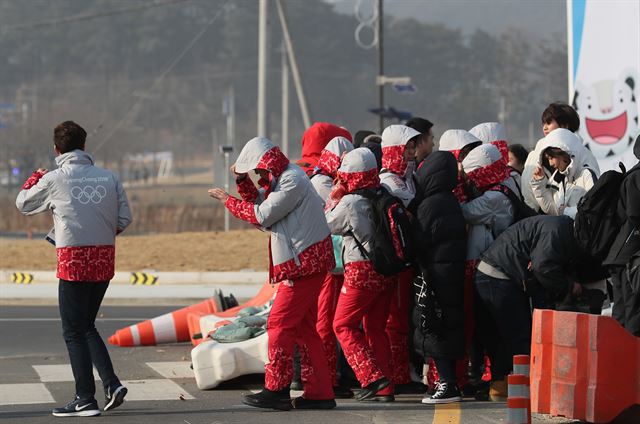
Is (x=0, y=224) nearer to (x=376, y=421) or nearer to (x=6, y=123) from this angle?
(x=376, y=421)

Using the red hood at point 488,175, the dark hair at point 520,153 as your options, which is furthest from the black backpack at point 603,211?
the dark hair at point 520,153

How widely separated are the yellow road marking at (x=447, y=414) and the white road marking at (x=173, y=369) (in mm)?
2576

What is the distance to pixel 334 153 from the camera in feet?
33.2

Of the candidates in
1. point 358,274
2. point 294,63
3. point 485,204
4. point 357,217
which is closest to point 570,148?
point 485,204

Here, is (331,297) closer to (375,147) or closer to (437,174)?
(437,174)

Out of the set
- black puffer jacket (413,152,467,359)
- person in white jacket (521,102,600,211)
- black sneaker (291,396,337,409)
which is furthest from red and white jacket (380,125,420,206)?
black sneaker (291,396,337,409)

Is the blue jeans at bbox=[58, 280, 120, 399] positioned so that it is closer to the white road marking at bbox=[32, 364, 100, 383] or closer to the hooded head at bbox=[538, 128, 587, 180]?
the white road marking at bbox=[32, 364, 100, 383]

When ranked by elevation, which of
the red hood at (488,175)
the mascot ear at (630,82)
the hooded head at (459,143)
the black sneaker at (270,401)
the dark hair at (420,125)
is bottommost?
the black sneaker at (270,401)

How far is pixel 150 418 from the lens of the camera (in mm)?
9055

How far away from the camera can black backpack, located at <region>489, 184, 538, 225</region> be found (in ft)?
32.4

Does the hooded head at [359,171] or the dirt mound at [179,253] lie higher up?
the hooded head at [359,171]

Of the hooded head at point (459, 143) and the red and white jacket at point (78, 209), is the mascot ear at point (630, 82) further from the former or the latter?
the red and white jacket at point (78, 209)

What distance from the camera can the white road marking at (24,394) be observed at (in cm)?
981

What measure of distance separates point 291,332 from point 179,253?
15.0 m
